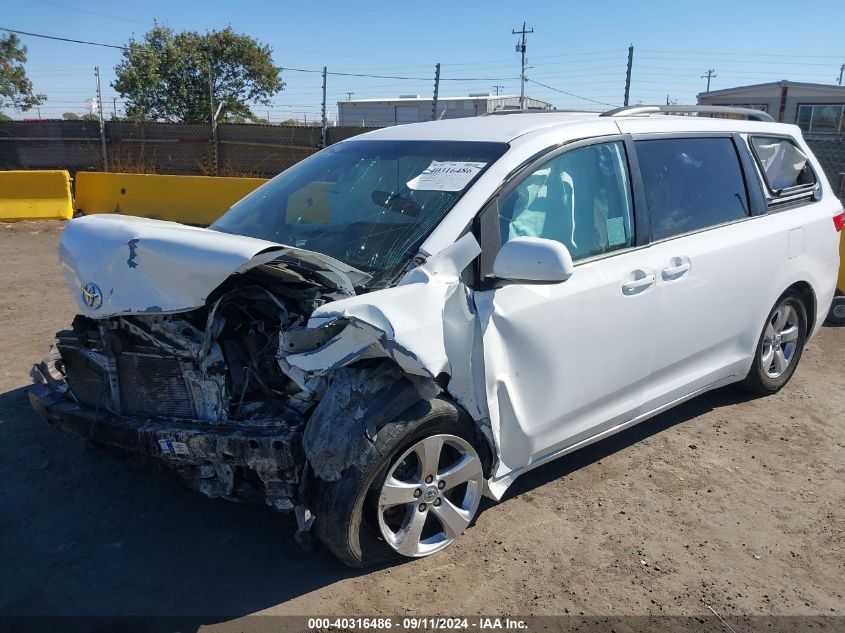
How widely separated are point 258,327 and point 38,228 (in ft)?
32.2

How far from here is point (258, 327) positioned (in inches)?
119

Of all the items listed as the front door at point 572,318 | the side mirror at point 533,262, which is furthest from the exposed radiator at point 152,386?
the side mirror at point 533,262

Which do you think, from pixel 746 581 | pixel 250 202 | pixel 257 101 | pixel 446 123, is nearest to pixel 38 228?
pixel 250 202

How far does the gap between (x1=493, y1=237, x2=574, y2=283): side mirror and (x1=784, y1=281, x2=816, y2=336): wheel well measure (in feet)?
8.45

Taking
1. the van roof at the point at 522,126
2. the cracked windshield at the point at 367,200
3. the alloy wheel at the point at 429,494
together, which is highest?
the van roof at the point at 522,126

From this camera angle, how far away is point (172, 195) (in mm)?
11125

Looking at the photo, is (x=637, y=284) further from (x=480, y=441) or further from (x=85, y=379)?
(x=85, y=379)

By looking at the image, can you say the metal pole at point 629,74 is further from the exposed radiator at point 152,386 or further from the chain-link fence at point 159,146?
the exposed radiator at point 152,386

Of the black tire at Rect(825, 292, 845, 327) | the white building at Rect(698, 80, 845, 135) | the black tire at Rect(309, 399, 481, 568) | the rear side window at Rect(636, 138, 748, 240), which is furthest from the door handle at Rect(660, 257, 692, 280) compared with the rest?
the white building at Rect(698, 80, 845, 135)

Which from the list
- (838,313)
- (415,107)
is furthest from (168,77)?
Answer: (838,313)

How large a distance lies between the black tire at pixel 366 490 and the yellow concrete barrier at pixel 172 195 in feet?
28.4

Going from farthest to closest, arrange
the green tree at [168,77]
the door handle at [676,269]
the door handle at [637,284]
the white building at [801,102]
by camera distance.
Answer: the green tree at [168,77]
the white building at [801,102]
the door handle at [676,269]
the door handle at [637,284]

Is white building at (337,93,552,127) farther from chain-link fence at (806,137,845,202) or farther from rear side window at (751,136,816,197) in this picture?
rear side window at (751,136,816,197)

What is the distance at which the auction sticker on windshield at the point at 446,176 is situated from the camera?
3.15m
